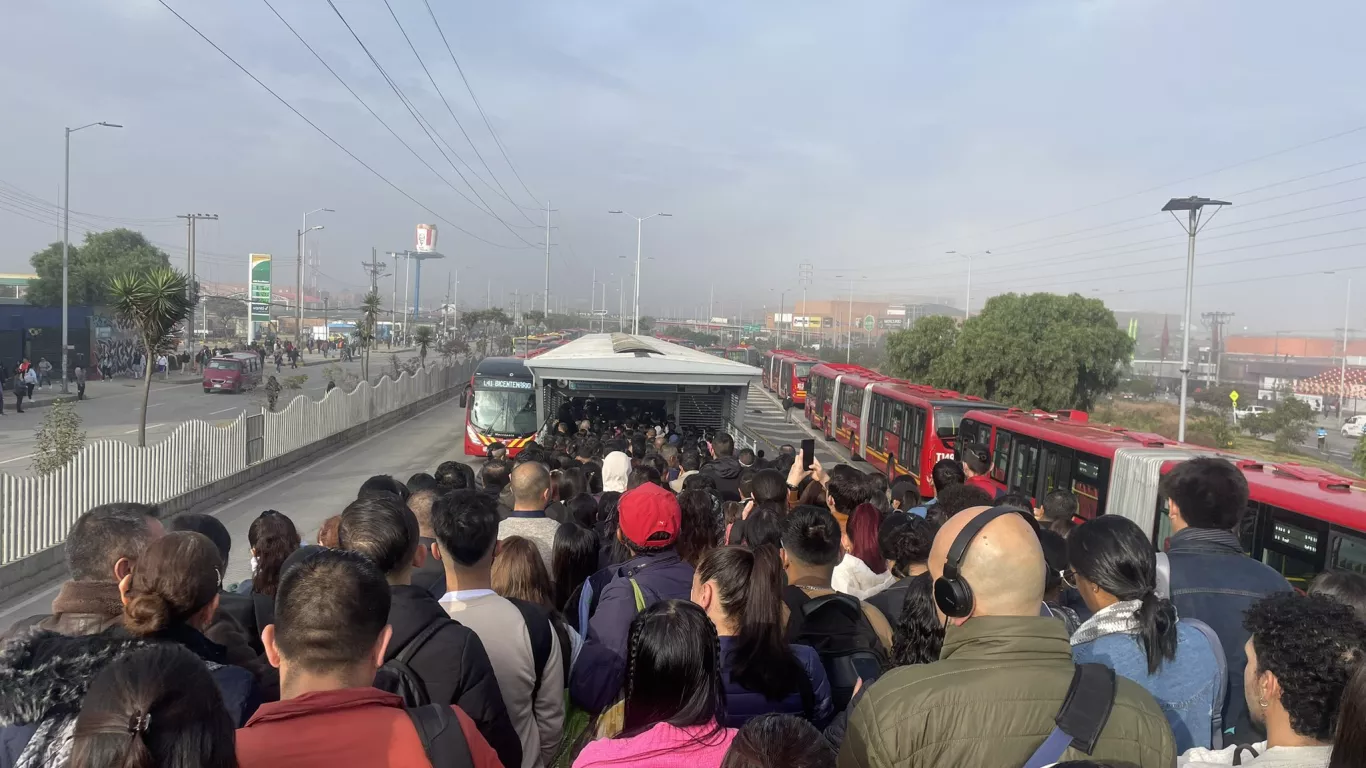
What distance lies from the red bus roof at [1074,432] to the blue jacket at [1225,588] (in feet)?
32.3

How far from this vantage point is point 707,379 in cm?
1756

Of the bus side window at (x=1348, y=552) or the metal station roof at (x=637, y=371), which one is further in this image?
the metal station roof at (x=637, y=371)

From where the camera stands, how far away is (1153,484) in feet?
39.8

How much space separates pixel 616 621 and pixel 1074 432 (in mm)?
13247

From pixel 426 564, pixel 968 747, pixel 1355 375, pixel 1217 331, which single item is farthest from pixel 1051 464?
pixel 1217 331

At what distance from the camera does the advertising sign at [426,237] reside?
183 m

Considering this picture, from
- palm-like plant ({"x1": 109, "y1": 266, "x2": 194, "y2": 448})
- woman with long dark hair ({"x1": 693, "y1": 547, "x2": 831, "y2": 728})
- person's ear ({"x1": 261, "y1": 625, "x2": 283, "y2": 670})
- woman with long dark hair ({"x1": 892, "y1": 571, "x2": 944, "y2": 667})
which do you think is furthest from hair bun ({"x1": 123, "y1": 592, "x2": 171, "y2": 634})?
palm-like plant ({"x1": 109, "y1": 266, "x2": 194, "y2": 448})

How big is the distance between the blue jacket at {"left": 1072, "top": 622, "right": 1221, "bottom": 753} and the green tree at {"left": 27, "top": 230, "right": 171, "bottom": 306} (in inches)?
2212

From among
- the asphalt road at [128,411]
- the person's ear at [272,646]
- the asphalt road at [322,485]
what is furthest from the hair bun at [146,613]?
the asphalt road at [128,411]

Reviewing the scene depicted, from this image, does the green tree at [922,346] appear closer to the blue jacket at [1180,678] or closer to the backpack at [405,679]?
the blue jacket at [1180,678]

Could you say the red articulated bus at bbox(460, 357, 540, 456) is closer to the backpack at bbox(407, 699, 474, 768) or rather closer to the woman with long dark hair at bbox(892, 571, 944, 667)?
the woman with long dark hair at bbox(892, 571, 944, 667)

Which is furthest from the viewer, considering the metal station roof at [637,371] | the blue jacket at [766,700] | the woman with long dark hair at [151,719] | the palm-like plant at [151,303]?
the palm-like plant at [151,303]

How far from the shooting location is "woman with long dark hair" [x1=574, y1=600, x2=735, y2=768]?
8.19ft

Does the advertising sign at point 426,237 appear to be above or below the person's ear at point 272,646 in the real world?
above
